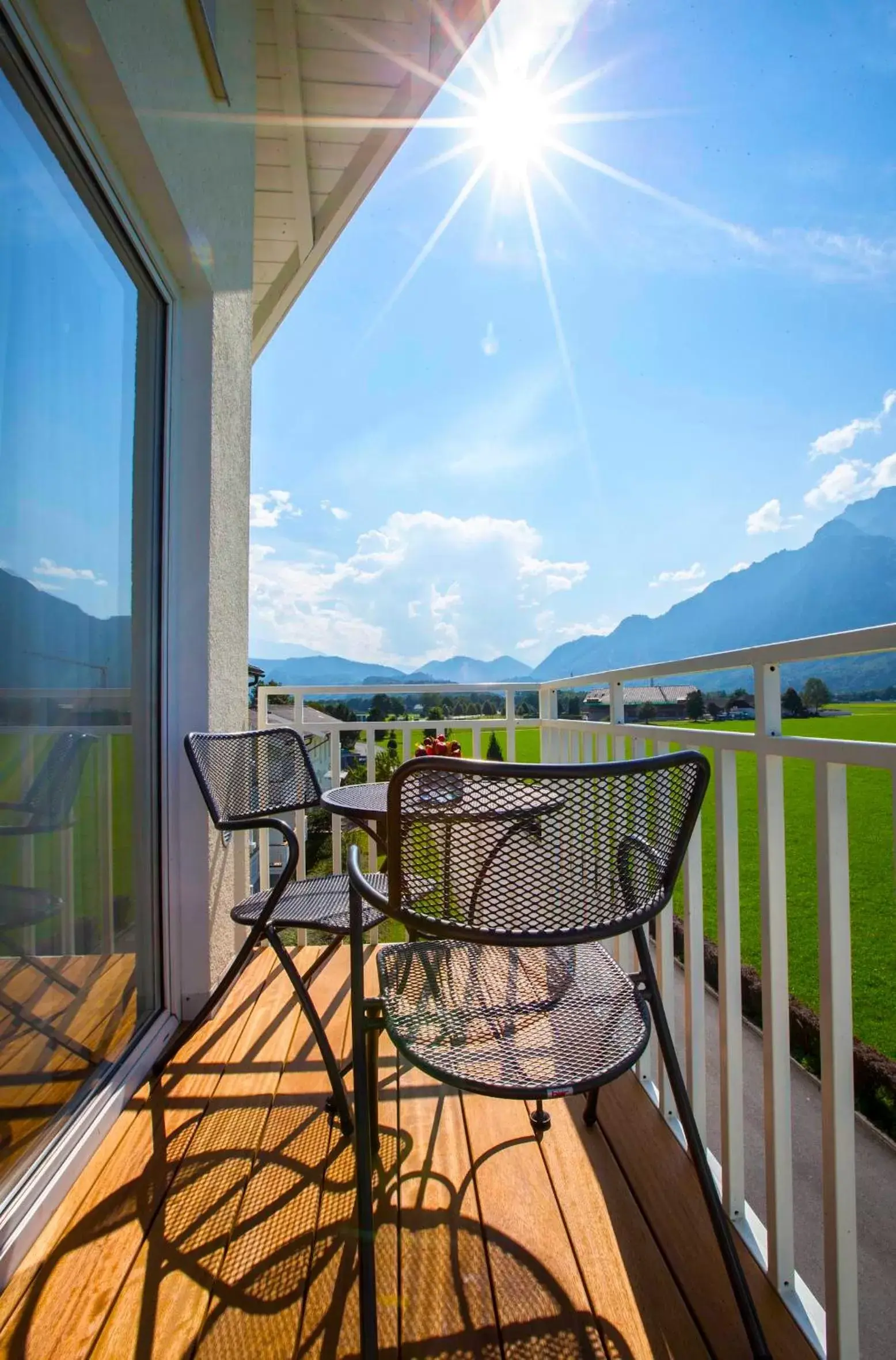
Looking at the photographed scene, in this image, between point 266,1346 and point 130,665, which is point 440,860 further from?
point 130,665

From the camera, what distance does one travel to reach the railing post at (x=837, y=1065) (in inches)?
36.4

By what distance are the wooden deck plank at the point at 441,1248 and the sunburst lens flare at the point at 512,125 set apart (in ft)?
21.4

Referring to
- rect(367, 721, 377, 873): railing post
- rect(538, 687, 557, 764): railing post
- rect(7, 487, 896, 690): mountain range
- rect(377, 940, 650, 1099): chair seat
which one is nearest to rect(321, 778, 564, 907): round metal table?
rect(377, 940, 650, 1099): chair seat

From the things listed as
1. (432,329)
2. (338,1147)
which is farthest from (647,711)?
(432,329)

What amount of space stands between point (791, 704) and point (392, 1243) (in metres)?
1.24

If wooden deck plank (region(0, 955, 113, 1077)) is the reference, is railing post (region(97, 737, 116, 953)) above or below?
above

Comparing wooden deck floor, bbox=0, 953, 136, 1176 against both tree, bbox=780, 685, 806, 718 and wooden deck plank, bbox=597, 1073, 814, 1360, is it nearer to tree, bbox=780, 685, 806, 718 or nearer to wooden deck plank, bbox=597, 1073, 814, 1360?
wooden deck plank, bbox=597, 1073, 814, 1360

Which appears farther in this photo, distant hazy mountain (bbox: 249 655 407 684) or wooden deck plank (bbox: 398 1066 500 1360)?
distant hazy mountain (bbox: 249 655 407 684)

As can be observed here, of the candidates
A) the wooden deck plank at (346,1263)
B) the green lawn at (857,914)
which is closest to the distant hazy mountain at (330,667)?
the green lawn at (857,914)

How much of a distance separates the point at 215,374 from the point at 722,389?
5277cm

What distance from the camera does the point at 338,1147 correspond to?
4.86 ft

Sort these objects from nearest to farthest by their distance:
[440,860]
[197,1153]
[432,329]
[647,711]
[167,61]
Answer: [440,860] → [197,1153] → [167,61] → [647,711] → [432,329]

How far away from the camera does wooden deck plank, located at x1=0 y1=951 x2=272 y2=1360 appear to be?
41.4 inches

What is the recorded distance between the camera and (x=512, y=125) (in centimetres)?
574
